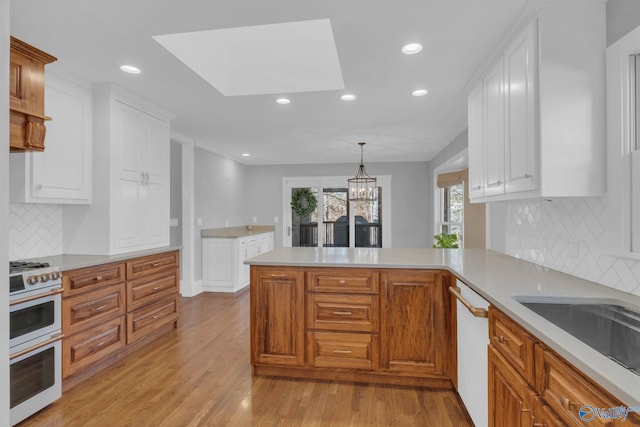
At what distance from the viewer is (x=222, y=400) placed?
7.54 ft

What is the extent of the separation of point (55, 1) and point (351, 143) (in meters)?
4.00

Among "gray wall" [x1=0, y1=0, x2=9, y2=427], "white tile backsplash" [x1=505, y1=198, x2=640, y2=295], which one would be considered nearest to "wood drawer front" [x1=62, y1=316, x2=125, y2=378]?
"gray wall" [x1=0, y1=0, x2=9, y2=427]

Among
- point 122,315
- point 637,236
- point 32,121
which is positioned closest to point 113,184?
point 32,121

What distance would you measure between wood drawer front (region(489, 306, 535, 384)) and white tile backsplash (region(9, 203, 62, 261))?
326 centimetres

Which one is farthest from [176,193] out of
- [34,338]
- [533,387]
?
[533,387]

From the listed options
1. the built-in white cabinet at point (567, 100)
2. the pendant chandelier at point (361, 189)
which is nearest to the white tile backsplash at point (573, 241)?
the built-in white cabinet at point (567, 100)

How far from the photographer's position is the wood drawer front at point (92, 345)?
7.76 feet

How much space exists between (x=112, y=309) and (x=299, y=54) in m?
2.62

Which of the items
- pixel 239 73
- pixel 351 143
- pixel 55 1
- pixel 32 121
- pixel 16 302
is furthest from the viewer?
pixel 351 143

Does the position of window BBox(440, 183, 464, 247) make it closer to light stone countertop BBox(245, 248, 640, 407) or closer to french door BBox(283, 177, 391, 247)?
french door BBox(283, 177, 391, 247)

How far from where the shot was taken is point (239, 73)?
309 centimetres

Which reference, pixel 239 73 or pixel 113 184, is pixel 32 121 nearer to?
pixel 113 184

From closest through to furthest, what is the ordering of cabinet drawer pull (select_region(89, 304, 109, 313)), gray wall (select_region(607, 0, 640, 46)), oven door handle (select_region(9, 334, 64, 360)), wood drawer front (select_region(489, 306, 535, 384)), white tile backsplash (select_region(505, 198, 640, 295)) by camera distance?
wood drawer front (select_region(489, 306, 535, 384))
gray wall (select_region(607, 0, 640, 46))
white tile backsplash (select_region(505, 198, 640, 295))
oven door handle (select_region(9, 334, 64, 360))
cabinet drawer pull (select_region(89, 304, 109, 313))

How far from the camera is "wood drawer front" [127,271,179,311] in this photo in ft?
9.80
